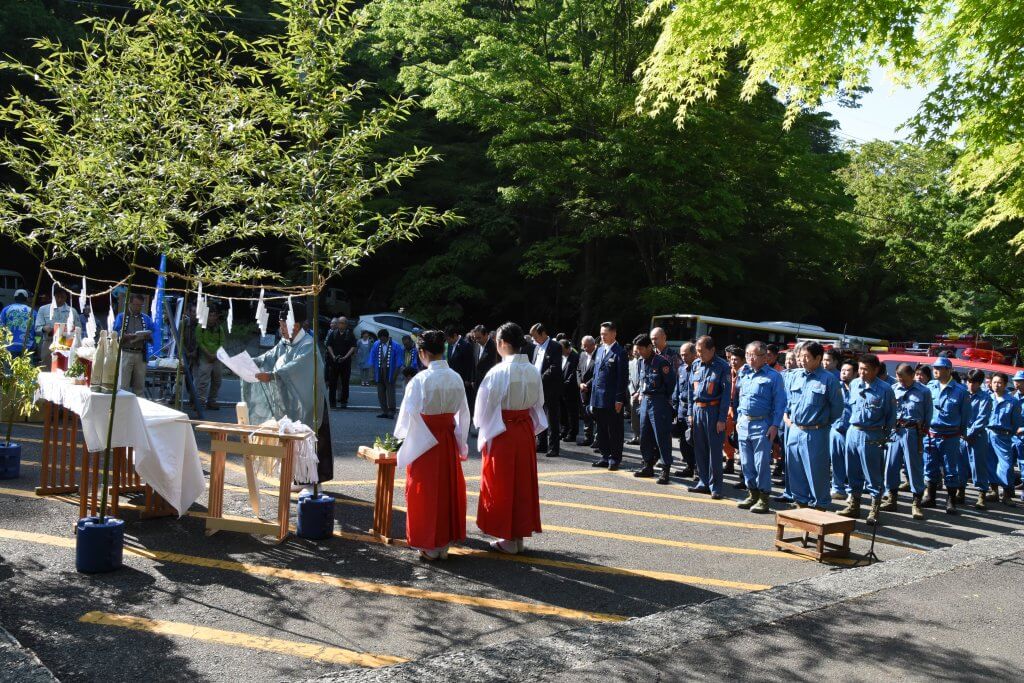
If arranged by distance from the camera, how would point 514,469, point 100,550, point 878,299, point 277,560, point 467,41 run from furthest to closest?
1. point 878,299
2. point 467,41
3. point 514,469
4. point 277,560
5. point 100,550

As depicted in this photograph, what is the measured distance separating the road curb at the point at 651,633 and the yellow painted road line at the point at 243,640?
0.58ft

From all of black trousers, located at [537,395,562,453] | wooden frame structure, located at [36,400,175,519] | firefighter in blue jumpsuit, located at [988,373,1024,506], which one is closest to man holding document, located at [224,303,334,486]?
wooden frame structure, located at [36,400,175,519]

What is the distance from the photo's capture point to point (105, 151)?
19.9 feet

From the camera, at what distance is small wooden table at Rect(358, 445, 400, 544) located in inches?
275

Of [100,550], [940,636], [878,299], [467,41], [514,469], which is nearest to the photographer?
[940,636]

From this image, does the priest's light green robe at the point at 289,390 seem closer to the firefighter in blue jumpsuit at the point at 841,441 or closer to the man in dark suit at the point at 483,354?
the man in dark suit at the point at 483,354

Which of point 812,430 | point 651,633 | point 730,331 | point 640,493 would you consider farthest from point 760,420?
point 730,331

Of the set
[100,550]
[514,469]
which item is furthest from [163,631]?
[514,469]

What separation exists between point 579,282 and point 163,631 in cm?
2437

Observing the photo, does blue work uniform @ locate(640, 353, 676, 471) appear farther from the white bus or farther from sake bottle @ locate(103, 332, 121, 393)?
the white bus

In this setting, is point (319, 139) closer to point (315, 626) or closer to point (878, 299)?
point (315, 626)

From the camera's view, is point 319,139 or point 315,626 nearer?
point 315,626

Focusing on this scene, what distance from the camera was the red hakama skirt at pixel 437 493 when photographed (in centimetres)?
647

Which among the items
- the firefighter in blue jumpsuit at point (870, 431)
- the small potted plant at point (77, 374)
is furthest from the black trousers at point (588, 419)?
the small potted plant at point (77, 374)
